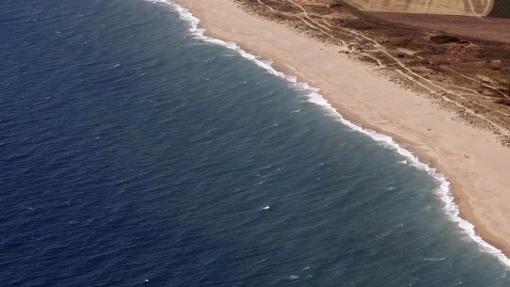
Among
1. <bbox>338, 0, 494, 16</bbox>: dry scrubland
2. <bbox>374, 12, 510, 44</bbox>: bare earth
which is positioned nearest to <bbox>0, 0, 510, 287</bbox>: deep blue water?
<bbox>374, 12, 510, 44</bbox>: bare earth

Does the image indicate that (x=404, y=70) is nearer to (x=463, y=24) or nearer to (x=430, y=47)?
(x=430, y=47)

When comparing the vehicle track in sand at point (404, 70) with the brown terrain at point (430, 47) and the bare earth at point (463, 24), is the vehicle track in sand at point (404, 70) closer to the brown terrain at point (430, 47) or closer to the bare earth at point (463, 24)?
the brown terrain at point (430, 47)

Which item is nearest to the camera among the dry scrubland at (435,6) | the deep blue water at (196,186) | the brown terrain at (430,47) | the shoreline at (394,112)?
the deep blue water at (196,186)

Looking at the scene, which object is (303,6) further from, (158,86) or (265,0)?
(158,86)

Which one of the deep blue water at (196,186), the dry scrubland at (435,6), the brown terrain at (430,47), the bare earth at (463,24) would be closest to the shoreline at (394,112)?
the brown terrain at (430,47)

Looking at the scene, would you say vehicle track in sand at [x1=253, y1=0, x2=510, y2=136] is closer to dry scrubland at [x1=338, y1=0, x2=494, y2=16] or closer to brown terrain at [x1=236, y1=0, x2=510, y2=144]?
brown terrain at [x1=236, y1=0, x2=510, y2=144]

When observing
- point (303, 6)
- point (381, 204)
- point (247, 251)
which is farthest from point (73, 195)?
point (303, 6)
